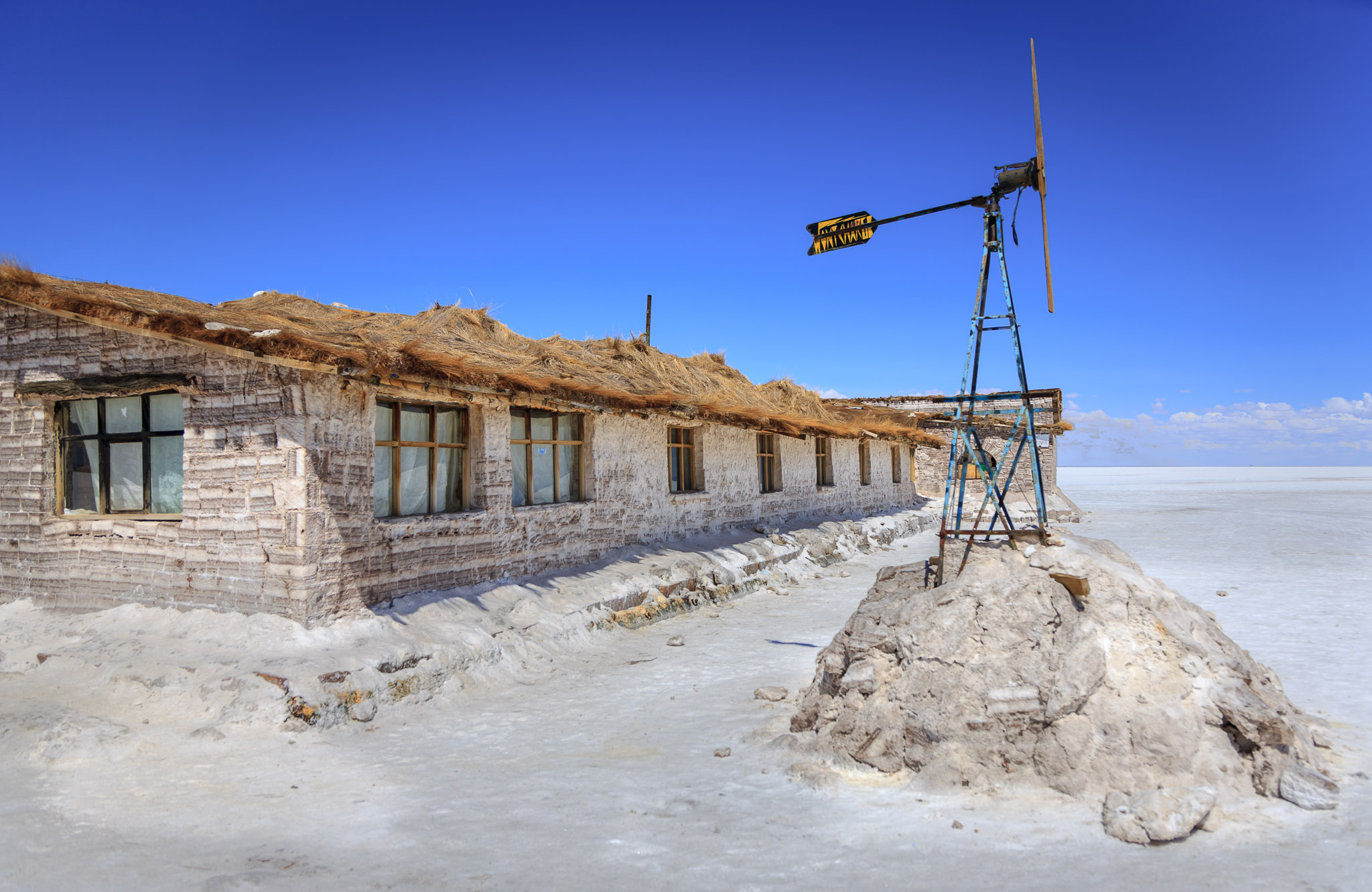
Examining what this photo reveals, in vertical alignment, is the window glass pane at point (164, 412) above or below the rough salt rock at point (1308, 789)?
above

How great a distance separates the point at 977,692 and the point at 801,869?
63.4 inches

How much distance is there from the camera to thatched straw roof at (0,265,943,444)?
20.4 feet

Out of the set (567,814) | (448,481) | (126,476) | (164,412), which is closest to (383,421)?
(448,481)

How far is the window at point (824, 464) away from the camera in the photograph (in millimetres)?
17625

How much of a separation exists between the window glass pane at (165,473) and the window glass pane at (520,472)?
3222 millimetres

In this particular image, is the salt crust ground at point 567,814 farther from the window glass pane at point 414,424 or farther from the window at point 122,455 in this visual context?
the window glass pane at point 414,424

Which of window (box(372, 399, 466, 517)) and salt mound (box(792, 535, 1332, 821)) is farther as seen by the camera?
window (box(372, 399, 466, 517))

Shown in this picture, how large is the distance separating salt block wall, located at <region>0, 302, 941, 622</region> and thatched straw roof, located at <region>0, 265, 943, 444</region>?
0.36 metres

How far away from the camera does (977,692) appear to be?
4559 millimetres

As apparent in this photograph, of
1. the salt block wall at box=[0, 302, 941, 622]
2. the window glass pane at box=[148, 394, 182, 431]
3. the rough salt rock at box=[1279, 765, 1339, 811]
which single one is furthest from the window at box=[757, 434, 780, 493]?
the rough salt rock at box=[1279, 765, 1339, 811]

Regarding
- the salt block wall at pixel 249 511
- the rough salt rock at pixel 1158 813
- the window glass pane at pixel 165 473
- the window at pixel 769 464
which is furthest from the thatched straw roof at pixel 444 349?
the rough salt rock at pixel 1158 813

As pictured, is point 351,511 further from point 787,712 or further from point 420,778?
point 787,712

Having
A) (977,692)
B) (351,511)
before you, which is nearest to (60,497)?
(351,511)

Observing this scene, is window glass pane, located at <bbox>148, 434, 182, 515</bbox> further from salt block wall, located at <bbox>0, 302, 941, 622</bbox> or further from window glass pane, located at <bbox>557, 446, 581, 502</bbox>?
window glass pane, located at <bbox>557, 446, 581, 502</bbox>
